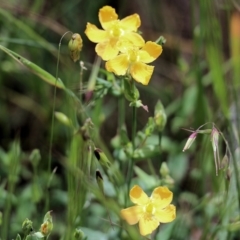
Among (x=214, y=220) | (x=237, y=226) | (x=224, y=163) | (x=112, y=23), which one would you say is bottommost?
(x=214, y=220)

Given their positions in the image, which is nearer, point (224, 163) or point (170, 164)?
point (224, 163)

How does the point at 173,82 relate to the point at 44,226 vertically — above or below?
below

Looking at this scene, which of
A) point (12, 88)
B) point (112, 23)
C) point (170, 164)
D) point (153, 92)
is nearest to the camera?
point (112, 23)

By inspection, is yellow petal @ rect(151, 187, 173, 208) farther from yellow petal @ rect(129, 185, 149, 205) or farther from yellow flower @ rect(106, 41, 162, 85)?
yellow flower @ rect(106, 41, 162, 85)

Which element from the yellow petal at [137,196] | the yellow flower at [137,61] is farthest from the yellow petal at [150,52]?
the yellow petal at [137,196]

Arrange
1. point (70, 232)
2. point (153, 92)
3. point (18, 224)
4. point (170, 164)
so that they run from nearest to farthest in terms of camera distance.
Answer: point (70, 232), point (18, 224), point (170, 164), point (153, 92)

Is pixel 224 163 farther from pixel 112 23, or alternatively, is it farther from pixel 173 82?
pixel 173 82

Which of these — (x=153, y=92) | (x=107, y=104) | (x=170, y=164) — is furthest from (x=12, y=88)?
(x=170, y=164)

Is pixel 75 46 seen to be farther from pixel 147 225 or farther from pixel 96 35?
pixel 147 225

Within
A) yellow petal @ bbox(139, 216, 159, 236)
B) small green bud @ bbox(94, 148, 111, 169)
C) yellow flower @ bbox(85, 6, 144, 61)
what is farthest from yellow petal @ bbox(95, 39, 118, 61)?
yellow petal @ bbox(139, 216, 159, 236)
